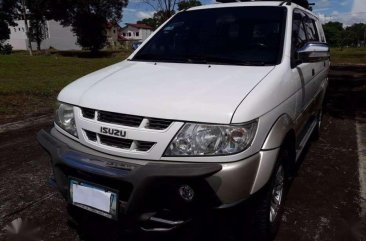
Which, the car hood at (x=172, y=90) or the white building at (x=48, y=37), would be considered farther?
the white building at (x=48, y=37)

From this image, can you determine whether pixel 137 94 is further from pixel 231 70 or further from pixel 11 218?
pixel 11 218

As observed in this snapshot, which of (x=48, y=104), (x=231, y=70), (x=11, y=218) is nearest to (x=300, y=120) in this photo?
(x=231, y=70)

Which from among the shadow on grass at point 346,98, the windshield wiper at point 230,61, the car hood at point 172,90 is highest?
the windshield wiper at point 230,61

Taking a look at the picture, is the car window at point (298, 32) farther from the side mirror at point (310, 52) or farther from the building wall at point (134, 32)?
the building wall at point (134, 32)

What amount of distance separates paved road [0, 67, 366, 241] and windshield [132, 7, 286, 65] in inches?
Answer: 57.2

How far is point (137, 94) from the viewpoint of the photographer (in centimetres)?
251

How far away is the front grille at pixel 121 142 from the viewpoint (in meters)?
2.33

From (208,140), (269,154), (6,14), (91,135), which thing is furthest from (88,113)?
(6,14)

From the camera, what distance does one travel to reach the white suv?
2.21 metres

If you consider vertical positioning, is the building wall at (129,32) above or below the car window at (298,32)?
above

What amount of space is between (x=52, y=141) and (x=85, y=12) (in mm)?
36904

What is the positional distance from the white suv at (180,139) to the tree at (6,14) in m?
46.3

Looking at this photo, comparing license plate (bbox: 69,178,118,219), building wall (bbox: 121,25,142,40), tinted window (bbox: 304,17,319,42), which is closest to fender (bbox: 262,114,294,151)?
license plate (bbox: 69,178,118,219)

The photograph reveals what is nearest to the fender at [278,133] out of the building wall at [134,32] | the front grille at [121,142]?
the front grille at [121,142]
